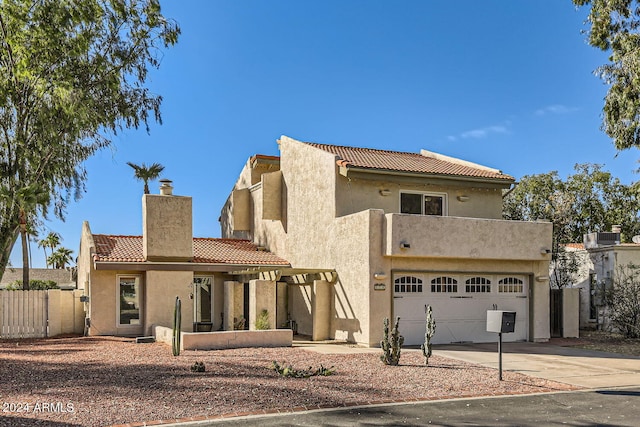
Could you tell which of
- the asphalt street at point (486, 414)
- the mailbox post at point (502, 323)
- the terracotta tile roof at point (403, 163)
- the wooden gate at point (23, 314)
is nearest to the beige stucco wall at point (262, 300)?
the terracotta tile roof at point (403, 163)

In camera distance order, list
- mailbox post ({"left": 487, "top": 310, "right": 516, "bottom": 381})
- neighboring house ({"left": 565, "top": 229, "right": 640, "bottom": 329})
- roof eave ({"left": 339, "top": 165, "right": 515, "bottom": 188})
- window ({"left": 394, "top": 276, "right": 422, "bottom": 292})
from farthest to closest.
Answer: neighboring house ({"left": 565, "top": 229, "right": 640, "bottom": 329})
roof eave ({"left": 339, "top": 165, "right": 515, "bottom": 188})
window ({"left": 394, "top": 276, "right": 422, "bottom": 292})
mailbox post ({"left": 487, "top": 310, "right": 516, "bottom": 381})

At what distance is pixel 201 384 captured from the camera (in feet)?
38.9

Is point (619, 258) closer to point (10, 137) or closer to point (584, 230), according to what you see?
point (584, 230)

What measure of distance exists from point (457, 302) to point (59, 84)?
14.9 metres

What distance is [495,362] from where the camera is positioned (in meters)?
16.2

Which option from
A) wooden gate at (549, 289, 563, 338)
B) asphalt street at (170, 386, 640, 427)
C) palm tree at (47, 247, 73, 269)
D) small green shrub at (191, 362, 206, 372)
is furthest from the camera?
palm tree at (47, 247, 73, 269)

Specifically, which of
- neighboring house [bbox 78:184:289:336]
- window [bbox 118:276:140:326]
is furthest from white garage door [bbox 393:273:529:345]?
window [bbox 118:276:140:326]

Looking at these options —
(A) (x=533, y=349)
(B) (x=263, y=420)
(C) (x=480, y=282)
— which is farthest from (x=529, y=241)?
(B) (x=263, y=420)

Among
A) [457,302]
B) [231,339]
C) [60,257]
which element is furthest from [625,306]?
[60,257]

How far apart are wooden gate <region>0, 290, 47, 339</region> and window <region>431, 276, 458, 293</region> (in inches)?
597

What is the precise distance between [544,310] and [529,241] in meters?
2.71

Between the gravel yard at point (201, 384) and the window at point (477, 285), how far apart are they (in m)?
4.82

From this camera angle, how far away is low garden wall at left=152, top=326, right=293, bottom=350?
17.8m

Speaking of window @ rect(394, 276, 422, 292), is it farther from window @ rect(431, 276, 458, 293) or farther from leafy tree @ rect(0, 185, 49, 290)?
leafy tree @ rect(0, 185, 49, 290)
